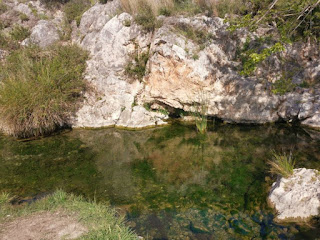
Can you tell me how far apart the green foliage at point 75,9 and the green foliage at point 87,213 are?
1274 cm

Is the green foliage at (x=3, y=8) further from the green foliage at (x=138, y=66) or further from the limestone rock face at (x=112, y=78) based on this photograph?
the green foliage at (x=138, y=66)

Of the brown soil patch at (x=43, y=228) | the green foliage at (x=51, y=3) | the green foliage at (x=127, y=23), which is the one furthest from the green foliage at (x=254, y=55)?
the green foliage at (x=51, y=3)

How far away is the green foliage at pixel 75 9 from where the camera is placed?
603 inches

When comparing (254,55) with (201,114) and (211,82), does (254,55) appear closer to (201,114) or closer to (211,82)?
(201,114)

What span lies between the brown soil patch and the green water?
109 cm

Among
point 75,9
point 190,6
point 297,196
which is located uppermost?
A: point 75,9

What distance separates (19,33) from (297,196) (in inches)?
605

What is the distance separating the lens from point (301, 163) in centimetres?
629

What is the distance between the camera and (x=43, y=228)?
3854 millimetres

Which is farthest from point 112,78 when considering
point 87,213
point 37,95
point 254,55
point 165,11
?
point 87,213

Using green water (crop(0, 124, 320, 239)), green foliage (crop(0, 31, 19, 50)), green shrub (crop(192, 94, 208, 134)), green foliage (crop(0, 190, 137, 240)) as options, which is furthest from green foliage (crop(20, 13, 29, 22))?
green foliage (crop(0, 190, 137, 240))

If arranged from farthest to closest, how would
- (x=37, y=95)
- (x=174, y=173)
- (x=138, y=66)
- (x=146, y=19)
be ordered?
(x=146, y=19) < (x=138, y=66) < (x=37, y=95) < (x=174, y=173)

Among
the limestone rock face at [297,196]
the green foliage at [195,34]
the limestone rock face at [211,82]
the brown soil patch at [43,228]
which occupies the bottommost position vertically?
the brown soil patch at [43,228]

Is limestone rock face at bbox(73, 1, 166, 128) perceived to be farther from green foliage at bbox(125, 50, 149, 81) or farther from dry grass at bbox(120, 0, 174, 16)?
dry grass at bbox(120, 0, 174, 16)
